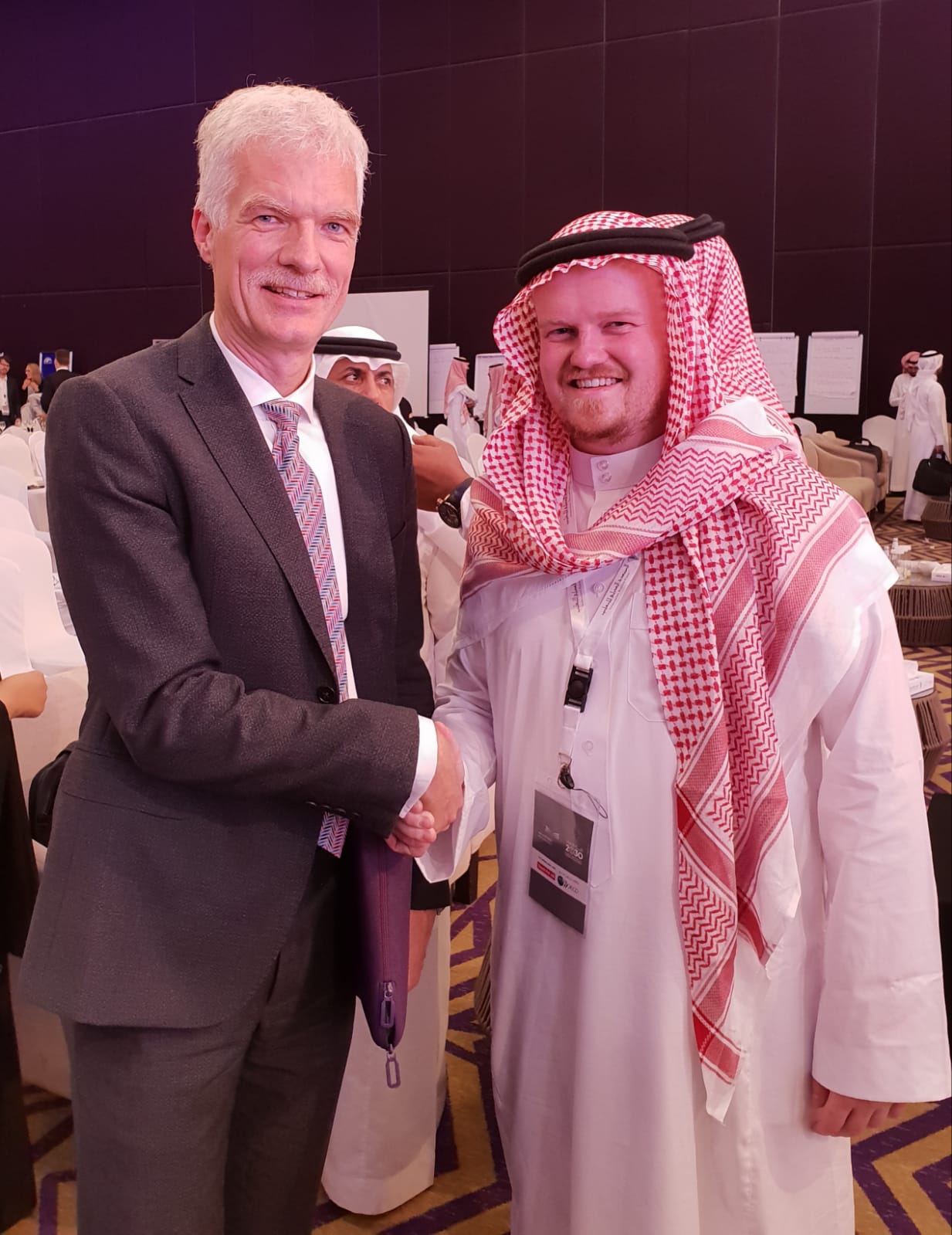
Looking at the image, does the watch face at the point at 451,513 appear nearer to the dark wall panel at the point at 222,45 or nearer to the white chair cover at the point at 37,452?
the white chair cover at the point at 37,452

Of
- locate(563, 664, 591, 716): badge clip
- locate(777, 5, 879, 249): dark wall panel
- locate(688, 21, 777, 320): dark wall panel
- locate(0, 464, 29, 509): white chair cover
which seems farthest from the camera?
locate(688, 21, 777, 320): dark wall panel

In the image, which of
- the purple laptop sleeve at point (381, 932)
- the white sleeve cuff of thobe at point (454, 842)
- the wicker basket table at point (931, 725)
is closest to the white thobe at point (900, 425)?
the wicker basket table at point (931, 725)

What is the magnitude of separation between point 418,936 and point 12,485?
11.1ft

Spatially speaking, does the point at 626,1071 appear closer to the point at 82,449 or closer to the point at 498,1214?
the point at 498,1214

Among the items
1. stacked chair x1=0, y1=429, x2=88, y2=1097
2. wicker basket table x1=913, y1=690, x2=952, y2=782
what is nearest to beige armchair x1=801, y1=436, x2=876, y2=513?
wicker basket table x1=913, y1=690, x2=952, y2=782

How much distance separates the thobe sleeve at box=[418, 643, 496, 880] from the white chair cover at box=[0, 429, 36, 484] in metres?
5.68

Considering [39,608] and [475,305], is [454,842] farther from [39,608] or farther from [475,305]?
[475,305]

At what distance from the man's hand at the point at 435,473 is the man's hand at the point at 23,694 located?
920mm

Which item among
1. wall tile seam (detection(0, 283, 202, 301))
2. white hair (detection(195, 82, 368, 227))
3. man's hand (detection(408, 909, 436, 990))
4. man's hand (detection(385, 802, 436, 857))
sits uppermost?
wall tile seam (detection(0, 283, 202, 301))

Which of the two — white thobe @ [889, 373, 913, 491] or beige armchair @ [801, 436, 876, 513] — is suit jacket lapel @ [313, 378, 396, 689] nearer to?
beige armchair @ [801, 436, 876, 513]

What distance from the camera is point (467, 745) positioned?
1.62 m

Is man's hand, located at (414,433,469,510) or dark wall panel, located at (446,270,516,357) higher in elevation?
dark wall panel, located at (446,270,516,357)

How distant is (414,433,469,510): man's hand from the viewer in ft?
7.86

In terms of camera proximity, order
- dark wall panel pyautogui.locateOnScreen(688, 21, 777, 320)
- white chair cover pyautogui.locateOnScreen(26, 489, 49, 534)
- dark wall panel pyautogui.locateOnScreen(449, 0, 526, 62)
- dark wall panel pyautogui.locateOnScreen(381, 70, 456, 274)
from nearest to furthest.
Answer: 1. white chair cover pyautogui.locateOnScreen(26, 489, 49, 534)
2. dark wall panel pyautogui.locateOnScreen(688, 21, 777, 320)
3. dark wall panel pyautogui.locateOnScreen(449, 0, 526, 62)
4. dark wall panel pyautogui.locateOnScreen(381, 70, 456, 274)
